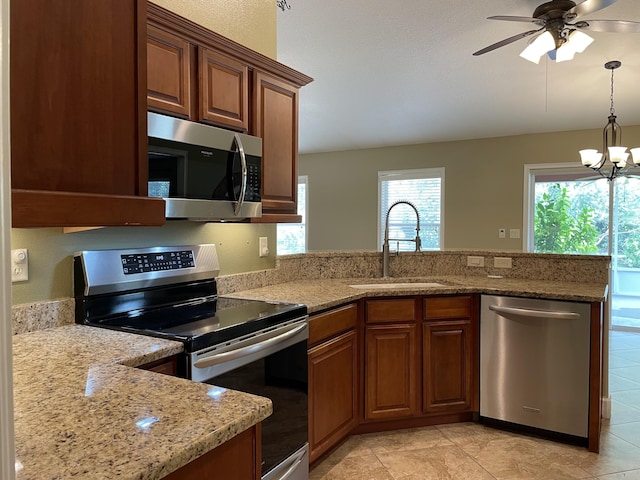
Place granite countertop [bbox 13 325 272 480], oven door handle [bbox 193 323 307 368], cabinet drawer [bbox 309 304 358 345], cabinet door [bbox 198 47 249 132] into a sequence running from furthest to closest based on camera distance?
1. cabinet drawer [bbox 309 304 358 345]
2. cabinet door [bbox 198 47 249 132]
3. oven door handle [bbox 193 323 307 368]
4. granite countertop [bbox 13 325 272 480]

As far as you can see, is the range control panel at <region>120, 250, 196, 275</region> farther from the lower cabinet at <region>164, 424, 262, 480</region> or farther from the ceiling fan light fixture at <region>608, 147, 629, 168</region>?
→ the ceiling fan light fixture at <region>608, 147, 629, 168</region>

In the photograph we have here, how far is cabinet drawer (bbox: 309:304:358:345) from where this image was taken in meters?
2.24

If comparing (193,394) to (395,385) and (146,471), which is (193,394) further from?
(395,385)

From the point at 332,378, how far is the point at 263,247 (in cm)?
91

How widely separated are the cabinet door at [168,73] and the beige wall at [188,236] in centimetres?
43

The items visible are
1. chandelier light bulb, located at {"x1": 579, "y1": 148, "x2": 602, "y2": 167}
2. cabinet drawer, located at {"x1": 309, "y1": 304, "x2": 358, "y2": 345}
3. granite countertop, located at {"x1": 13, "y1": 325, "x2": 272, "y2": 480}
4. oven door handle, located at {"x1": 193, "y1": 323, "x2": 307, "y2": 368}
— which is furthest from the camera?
chandelier light bulb, located at {"x1": 579, "y1": 148, "x2": 602, "y2": 167}

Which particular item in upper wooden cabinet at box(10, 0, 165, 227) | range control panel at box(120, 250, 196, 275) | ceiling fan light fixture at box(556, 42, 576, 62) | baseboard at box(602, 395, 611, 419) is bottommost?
baseboard at box(602, 395, 611, 419)

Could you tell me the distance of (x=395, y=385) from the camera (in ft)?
9.00

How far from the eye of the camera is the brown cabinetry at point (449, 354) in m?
2.79

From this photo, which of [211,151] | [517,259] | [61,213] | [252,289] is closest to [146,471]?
[61,213]

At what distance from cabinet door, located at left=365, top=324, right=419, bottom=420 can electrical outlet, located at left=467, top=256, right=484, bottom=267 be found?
919 millimetres

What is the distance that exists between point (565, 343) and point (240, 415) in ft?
7.44

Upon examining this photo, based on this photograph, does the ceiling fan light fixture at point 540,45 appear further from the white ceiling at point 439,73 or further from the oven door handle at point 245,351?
the oven door handle at point 245,351

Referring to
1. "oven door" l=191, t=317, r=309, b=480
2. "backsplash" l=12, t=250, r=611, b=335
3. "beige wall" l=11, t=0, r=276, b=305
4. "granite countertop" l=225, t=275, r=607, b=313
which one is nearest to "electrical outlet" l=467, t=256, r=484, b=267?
"backsplash" l=12, t=250, r=611, b=335
